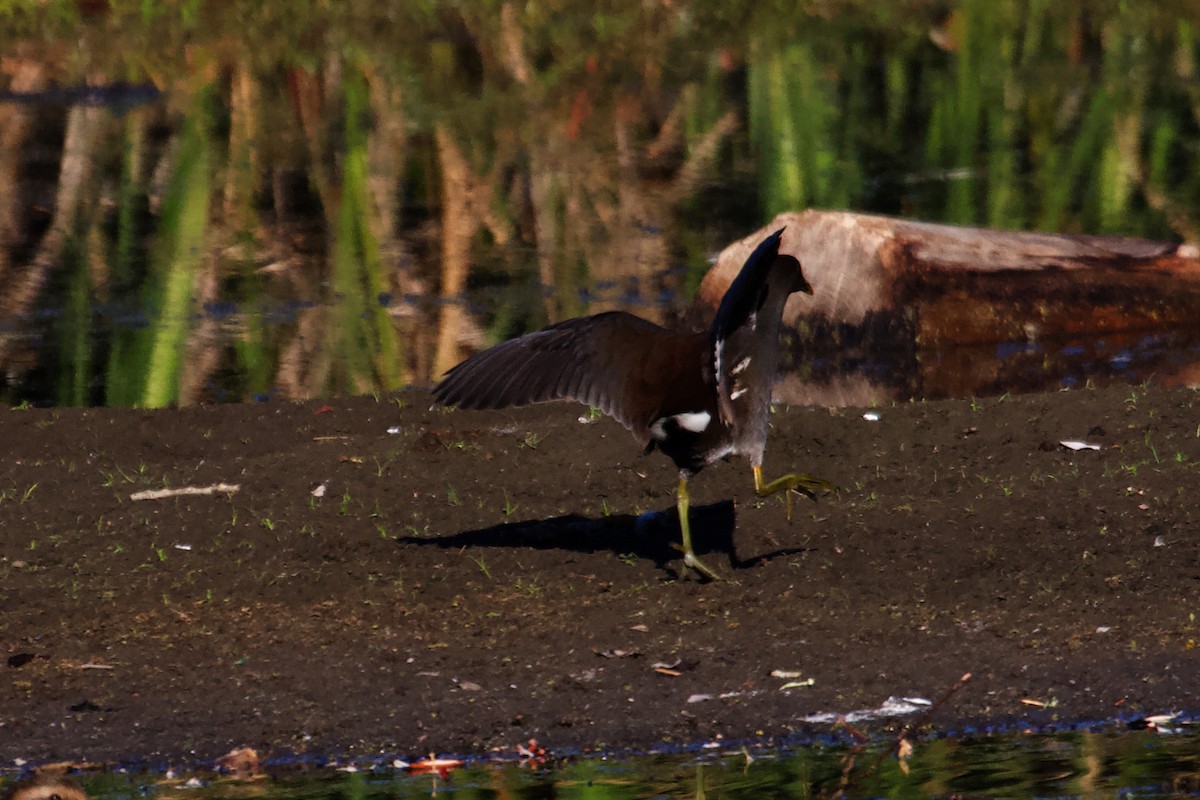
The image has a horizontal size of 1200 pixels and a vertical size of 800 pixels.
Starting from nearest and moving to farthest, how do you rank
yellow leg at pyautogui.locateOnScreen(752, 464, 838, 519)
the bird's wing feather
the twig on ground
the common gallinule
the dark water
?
1. the dark water
2. the bird's wing feather
3. the common gallinule
4. yellow leg at pyautogui.locateOnScreen(752, 464, 838, 519)
5. the twig on ground

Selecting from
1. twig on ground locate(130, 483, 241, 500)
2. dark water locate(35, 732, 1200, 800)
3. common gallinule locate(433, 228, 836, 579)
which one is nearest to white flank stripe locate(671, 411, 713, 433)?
common gallinule locate(433, 228, 836, 579)

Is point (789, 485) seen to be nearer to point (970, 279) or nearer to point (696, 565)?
point (696, 565)

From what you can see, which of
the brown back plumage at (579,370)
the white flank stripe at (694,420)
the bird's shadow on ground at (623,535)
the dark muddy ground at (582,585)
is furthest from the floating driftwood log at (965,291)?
the white flank stripe at (694,420)

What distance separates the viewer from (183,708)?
5559mm

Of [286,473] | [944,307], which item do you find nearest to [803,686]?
[286,473]

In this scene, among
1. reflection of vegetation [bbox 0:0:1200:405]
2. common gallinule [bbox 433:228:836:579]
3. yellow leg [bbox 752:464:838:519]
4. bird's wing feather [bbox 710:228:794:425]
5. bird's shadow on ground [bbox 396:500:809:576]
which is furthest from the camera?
reflection of vegetation [bbox 0:0:1200:405]

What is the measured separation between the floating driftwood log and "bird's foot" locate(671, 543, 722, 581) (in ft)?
12.2

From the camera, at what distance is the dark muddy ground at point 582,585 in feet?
17.7

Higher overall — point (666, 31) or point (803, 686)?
point (666, 31)

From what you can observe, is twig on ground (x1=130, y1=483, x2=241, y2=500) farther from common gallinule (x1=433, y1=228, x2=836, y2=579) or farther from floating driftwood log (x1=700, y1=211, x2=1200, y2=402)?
floating driftwood log (x1=700, y1=211, x2=1200, y2=402)

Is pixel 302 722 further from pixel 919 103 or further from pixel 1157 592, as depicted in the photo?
pixel 919 103

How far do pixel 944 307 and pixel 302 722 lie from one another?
5466 mm

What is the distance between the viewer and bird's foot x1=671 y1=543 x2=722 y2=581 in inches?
248

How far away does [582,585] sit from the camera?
6422 millimetres
